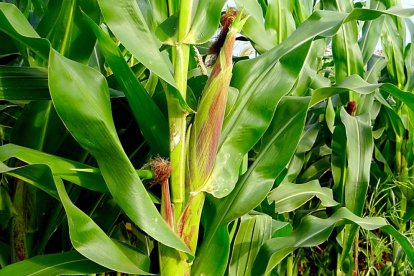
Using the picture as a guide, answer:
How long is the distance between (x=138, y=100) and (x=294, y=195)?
19.7 inches

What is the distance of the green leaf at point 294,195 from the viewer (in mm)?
1159

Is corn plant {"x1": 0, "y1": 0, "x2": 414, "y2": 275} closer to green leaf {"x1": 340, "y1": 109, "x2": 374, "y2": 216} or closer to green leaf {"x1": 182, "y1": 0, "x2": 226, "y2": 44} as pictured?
green leaf {"x1": 182, "y1": 0, "x2": 226, "y2": 44}

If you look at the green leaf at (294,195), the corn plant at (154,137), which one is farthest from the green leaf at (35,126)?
the green leaf at (294,195)

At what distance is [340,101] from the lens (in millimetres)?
1480

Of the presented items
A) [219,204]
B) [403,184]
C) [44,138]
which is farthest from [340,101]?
[44,138]

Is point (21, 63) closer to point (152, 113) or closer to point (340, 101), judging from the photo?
point (152, 113)

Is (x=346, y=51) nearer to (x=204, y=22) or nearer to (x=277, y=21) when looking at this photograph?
(x=277, y=21)

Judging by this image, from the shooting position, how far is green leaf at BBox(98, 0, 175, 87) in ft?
2.40

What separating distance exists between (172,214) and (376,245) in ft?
2.70

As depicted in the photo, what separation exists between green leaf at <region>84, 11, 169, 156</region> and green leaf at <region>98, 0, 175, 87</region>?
0.11 ft

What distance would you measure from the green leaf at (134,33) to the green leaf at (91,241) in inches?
7.8

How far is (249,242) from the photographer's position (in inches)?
37.4

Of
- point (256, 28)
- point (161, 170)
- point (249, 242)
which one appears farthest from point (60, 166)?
point (256, 28)

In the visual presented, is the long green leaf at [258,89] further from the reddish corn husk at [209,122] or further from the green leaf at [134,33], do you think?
the green leaf at [134,33]
